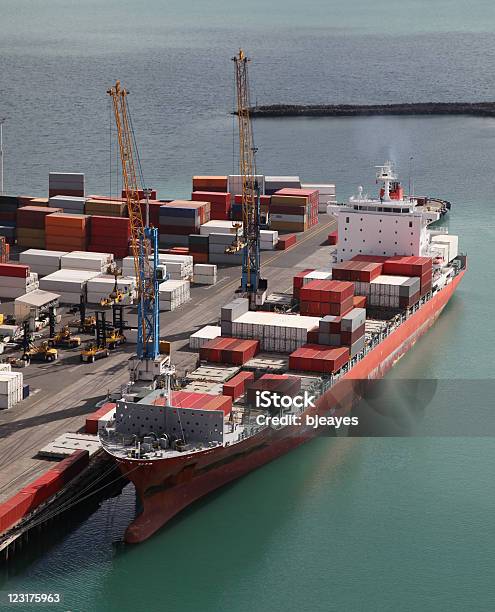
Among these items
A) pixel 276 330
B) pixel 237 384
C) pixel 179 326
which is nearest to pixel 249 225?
pixel 179 326

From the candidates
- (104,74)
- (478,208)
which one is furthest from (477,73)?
(478,208)

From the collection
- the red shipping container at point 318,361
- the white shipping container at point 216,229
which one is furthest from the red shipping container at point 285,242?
the red shipping container at point 318,361

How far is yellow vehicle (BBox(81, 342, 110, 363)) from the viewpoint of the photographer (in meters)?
45.9

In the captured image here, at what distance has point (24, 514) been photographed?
1302 inches

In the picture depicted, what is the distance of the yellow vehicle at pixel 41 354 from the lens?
45.8 meters

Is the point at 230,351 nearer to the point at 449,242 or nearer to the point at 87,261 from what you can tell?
the point at 87,261

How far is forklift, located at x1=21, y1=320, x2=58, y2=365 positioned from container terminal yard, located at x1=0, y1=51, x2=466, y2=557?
90 millimetres

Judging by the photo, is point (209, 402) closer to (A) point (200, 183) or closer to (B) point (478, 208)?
(A) point (200, 183)

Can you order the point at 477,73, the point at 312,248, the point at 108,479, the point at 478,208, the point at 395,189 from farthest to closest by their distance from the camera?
the point at 477,73, the point at 478,208, the point at 312,248, the point at 395,189, the point at 108,479

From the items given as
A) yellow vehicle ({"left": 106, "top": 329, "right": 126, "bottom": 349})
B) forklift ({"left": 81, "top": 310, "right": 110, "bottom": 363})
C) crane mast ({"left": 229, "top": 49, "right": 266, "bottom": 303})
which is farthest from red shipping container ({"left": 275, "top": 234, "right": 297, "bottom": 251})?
forklift ({"left": 81, "top": 310, "right": 110, "bottom": 363})

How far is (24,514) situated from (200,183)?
4405 centimetres

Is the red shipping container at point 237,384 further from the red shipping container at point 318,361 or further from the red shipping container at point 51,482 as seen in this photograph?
the red shipping container at point 51,482

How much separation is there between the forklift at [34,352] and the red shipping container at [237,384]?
873 centimetres

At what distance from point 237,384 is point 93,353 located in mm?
8654
